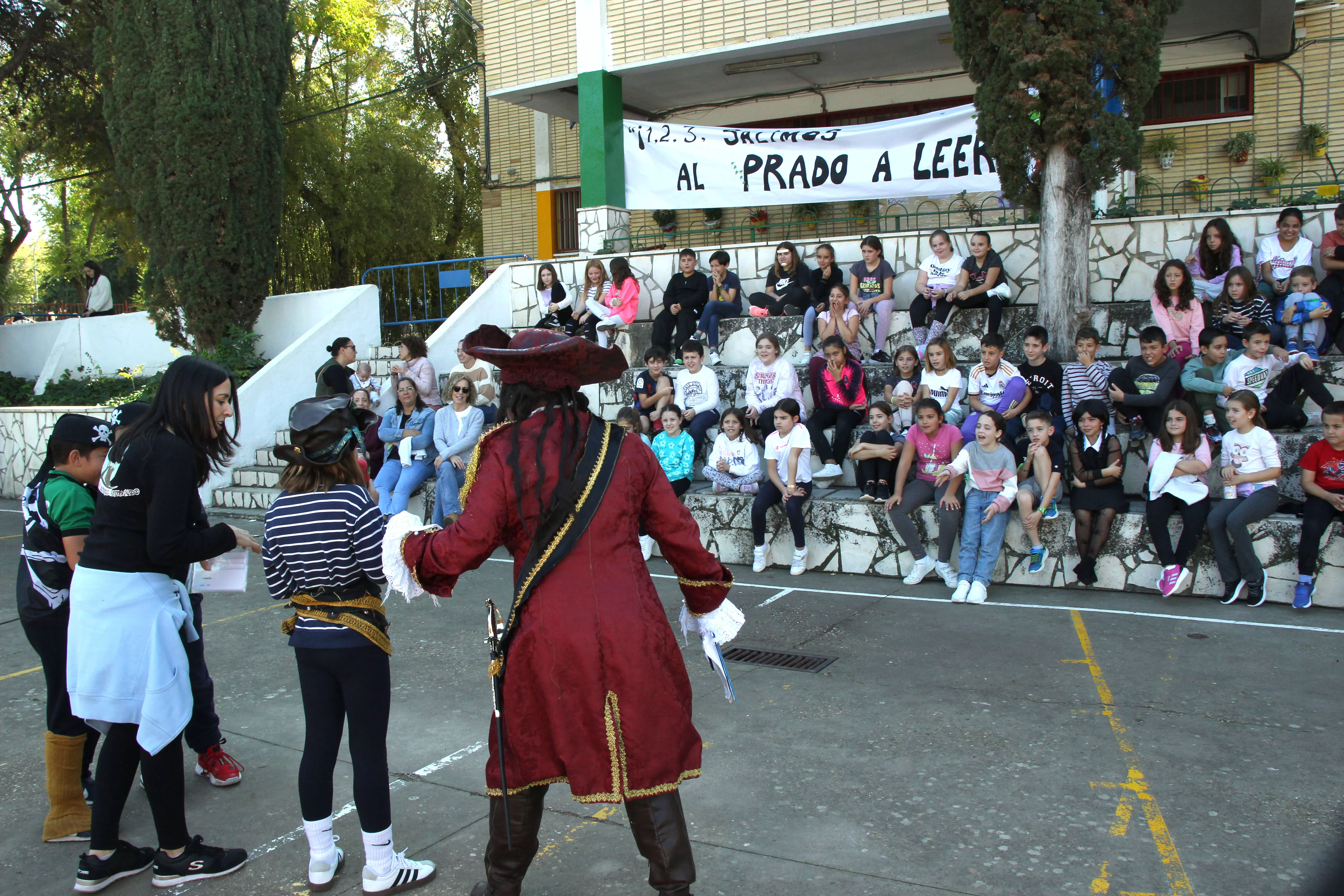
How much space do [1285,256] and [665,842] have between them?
879 cm

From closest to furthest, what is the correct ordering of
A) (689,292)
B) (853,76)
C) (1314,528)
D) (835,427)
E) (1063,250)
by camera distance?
(1314,528) → (1063,250) → (835,427) → (689,292) → (853,76)

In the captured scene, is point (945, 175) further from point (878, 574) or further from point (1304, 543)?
point (1304, 543)

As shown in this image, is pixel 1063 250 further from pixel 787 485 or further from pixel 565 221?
pixel 565 221

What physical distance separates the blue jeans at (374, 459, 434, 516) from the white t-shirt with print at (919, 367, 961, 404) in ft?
16.3

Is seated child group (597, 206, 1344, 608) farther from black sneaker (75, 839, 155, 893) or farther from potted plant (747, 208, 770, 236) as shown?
black sneaker (75, 839, 155, 893)

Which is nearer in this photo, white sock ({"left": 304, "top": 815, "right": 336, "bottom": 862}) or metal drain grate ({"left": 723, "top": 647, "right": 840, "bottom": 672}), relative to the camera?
white sock ({"left": 304, "top": 815, "right": 336, "bottom": 862})

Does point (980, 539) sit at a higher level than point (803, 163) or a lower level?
lower

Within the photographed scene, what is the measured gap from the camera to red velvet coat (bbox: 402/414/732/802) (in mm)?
2873

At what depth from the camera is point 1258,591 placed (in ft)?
22.6

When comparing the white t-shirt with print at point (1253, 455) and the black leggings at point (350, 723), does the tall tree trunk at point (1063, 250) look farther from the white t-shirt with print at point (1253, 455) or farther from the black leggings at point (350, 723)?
the black leggings at point (350, 723)

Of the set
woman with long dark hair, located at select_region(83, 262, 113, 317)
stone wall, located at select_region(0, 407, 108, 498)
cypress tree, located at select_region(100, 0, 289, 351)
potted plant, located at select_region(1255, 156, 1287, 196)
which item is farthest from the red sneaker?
woman with long dark hair, located at select_region(83, 262, 113, 317)

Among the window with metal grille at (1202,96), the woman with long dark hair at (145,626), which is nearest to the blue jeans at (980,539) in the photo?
the woman with long dark hair at (145,626)

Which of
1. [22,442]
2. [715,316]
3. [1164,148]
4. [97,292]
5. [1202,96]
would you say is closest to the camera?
[715,316]

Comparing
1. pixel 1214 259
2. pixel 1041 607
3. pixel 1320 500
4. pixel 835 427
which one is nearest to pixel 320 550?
pixel 1041 607
